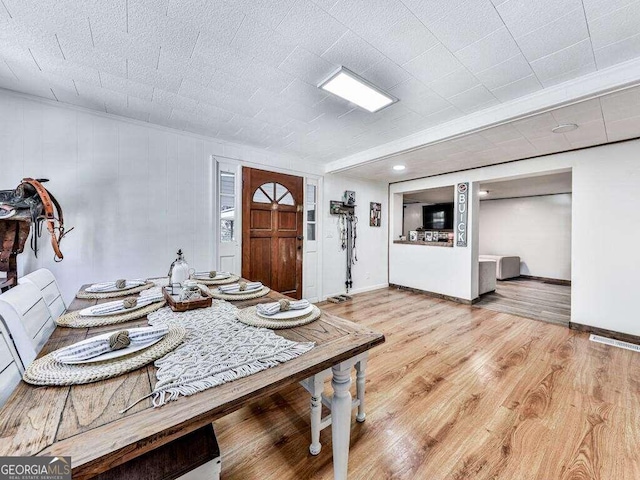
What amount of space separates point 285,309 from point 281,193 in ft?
9.22

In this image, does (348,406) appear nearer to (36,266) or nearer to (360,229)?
(36,266)

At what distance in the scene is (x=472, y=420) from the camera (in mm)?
1638

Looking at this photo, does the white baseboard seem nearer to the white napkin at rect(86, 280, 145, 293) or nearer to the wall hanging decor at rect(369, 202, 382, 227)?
the wall hanging decor at rect(369, 202, 382, 227)

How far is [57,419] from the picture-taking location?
58 cm

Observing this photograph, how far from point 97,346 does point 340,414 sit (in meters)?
0.91

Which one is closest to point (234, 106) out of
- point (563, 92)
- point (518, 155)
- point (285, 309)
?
point (285, 309)

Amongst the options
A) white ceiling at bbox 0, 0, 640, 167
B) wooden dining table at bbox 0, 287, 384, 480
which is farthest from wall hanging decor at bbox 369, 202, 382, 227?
wooden dining table at bbox 0, 287, 384, 480

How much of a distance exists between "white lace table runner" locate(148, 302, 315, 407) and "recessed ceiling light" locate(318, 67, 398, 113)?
1.75 metres

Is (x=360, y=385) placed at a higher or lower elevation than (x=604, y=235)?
lower

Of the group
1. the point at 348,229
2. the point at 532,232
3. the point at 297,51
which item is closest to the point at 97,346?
the point at 297,51

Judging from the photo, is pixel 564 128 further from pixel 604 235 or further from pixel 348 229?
pixel 348 229

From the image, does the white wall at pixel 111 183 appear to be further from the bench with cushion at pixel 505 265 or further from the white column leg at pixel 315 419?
the bench with cushion at pixel 505 265

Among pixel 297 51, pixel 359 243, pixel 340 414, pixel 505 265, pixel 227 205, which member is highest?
pixel 297 51

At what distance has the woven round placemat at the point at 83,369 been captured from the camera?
2.35 feet
